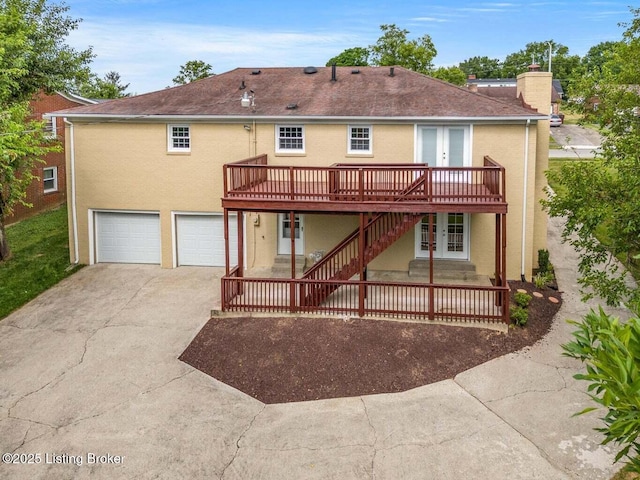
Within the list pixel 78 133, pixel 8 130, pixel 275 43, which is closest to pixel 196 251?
pixel 78 133

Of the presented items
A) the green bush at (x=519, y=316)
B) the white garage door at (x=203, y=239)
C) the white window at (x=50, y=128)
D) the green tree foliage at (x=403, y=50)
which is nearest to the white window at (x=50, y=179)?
the white window at (x=50, y=128)

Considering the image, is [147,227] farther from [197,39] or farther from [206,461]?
[197,39]

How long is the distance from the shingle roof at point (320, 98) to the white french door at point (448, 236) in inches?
121

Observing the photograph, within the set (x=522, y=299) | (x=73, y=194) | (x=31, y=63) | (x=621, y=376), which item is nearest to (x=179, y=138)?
(x=73, y=194)

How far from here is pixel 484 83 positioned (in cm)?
6881

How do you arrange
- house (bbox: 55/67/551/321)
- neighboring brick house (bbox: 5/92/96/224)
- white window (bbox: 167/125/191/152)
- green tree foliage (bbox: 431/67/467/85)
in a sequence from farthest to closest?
1. green tree foliage (bbox: 431/67/467/85)
2. neighboring brick house (bbox: 5/92/96/224)
3. white window (bbox: 167/125/191/152)
4. house (bbox: 55/67/551/321)

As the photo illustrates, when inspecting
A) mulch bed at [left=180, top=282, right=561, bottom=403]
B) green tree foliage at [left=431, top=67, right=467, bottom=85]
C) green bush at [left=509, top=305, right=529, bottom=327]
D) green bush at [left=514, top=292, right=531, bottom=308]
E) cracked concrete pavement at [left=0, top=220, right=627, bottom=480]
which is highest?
green tree foliage at [left=431, top=67, right=467, bottom=85]

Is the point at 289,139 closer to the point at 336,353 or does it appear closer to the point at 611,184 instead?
the point at 336,353

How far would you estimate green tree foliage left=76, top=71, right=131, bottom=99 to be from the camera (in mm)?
21314

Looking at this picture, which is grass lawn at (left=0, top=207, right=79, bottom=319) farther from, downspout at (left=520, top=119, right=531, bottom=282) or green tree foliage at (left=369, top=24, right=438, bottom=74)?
green tree foliage at (left=369, top=24, right=438, bottom=74)

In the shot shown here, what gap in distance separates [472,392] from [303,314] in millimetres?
4737

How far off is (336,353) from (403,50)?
30.0 meters

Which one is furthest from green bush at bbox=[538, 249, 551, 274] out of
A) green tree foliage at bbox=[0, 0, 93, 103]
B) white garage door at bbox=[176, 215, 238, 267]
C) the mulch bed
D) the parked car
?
the parked car

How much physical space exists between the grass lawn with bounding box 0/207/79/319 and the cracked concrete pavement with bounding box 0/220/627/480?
2.45 metres
